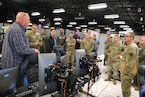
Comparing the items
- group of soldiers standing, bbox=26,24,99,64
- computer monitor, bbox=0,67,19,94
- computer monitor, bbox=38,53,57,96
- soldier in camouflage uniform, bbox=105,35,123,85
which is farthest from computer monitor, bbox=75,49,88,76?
soldier in camouflage uniform, bbox=105,35,123,85

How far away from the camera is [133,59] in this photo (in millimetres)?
2893

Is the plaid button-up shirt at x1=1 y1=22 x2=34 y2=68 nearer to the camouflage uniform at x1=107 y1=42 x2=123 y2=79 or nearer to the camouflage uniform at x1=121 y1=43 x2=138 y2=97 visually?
the camouflage uniform at x1=121 y1=43 x2=138 y2=97

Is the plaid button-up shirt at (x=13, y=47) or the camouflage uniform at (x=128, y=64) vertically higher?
the plaid button-up shirt at (x=13, y=47)

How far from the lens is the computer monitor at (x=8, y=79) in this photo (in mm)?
1027

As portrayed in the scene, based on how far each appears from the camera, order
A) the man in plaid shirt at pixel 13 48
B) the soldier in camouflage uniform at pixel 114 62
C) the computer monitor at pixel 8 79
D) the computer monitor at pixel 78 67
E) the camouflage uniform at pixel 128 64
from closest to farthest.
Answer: the computer monitor at pixel 8 79, the man in plaid shirt at pixel 13 48, the computer monitor at pixel 78 67, the camouflage uniform at pixel 128 64, the soldier in camouflage uniform at pixel 114 62

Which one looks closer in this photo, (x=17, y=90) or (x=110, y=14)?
(x=17, y=90)

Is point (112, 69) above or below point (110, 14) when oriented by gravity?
below

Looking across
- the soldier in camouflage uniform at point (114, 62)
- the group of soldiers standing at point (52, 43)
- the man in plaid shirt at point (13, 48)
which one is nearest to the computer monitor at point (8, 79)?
the man in plaid shirt at point (13, 48)

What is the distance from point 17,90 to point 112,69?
13.9ft

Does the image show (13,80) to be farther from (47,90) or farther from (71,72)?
(71,72)

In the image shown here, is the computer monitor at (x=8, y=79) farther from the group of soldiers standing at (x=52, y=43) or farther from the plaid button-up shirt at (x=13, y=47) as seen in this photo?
the group of soldiers standing at (x=52, y=43)

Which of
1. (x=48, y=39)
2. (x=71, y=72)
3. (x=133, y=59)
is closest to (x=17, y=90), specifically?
(x=71, y=72)

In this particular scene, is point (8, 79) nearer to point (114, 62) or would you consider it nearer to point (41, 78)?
point (41, 78)

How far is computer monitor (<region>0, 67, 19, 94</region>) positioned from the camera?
1.03m
